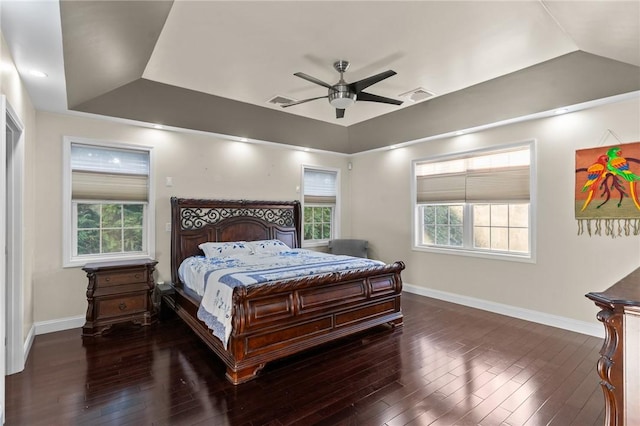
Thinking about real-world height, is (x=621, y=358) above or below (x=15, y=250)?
below

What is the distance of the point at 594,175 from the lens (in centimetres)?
357

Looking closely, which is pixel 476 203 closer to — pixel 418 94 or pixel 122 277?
pixel 418 94

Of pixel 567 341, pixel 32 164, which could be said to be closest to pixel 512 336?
pixel 567 341

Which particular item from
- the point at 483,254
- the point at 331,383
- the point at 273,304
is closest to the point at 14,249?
the point at 273,304

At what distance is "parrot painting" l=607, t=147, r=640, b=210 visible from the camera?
331 cm

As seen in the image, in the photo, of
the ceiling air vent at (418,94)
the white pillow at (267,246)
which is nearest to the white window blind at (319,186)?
the white pillow at (267,246)

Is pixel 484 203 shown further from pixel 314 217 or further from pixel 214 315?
pixel 214 315

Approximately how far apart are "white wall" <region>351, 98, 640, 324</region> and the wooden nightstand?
4.14 metres

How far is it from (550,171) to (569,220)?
24.9 inches

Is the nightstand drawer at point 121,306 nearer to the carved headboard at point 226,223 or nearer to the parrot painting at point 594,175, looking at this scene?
the carved headboard at point 226,223

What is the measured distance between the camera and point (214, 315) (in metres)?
2.88

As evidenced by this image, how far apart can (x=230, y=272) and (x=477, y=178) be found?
3732 millimetres

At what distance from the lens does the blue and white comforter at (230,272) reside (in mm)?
2811

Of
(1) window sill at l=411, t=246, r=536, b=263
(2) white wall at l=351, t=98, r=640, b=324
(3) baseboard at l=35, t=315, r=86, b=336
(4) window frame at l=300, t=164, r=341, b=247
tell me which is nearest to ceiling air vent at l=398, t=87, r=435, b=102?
(2) white wall at l=351, t=98, r=640, b=324
